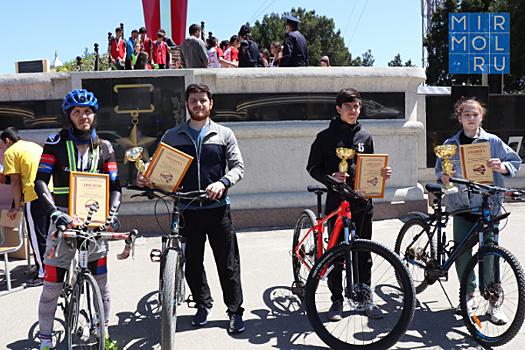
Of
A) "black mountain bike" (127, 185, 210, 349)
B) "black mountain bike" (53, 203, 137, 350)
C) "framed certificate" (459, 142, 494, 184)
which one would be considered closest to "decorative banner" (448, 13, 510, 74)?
"framed certificate" (459, 142, 494, 184)

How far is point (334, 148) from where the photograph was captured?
414cm

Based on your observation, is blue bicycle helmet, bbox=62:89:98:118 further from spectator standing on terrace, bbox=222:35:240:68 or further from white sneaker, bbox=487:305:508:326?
spectator standing on terrace, bbox=222:35:240:68

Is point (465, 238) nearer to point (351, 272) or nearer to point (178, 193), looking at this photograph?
point (351, 272)

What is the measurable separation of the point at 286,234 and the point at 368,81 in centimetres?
305

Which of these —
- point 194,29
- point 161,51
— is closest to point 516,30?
point 161,51

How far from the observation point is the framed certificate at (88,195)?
3.18 m

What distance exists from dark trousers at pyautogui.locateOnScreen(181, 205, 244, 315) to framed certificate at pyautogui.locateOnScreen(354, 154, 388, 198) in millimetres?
1195

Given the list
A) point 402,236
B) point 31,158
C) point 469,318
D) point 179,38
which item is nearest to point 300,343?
point 469,318

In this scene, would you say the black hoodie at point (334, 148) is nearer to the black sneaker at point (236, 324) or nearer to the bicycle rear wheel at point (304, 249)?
the bicycle rear wheel at point (304, 249)

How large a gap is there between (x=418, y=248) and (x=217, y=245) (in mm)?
1956

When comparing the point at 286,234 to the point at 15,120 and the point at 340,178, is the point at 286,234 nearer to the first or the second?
the point at 340,178

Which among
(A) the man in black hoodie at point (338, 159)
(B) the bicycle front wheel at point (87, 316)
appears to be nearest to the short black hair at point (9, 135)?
(B) the bicycle front wheel at point (87, 316)

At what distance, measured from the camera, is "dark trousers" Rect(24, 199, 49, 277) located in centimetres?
536

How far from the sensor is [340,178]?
386cm
